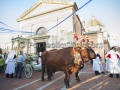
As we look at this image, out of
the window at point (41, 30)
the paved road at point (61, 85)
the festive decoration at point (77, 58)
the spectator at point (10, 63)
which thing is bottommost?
the paved road at point (61, 85)

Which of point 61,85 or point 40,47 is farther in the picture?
point 40,47

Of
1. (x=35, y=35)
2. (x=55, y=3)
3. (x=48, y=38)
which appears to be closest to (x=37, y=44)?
(x=35, y=35)

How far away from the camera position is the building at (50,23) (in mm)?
17500

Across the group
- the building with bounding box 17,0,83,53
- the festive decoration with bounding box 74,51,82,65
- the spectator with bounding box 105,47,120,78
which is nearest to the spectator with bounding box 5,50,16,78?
the festive decoration with bounding box 74,51,82,65

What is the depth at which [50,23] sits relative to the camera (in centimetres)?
1911

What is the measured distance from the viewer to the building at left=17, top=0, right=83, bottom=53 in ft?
57.4

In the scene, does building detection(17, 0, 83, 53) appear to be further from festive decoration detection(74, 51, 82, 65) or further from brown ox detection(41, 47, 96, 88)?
festive decoration detection(74, 51, 82, 65)

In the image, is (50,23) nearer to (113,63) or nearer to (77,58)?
(113,63)

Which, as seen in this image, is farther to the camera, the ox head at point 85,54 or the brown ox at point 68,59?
the ox head at point 85,54

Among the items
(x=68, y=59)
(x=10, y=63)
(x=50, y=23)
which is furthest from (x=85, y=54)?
(x=50, y=23)

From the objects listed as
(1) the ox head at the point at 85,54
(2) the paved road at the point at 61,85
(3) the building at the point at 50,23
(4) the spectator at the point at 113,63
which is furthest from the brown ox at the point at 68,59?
(3) the building at the point at 50,23

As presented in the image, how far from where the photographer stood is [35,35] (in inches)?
782

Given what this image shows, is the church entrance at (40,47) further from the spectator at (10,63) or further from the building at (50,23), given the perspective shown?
the spectator at (10,63)

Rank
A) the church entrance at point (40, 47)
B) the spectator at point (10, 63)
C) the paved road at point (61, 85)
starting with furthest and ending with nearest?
the church entrance at point (40, 47) → the spectator at point (10, 63) → the paved road at point (61, 85)
